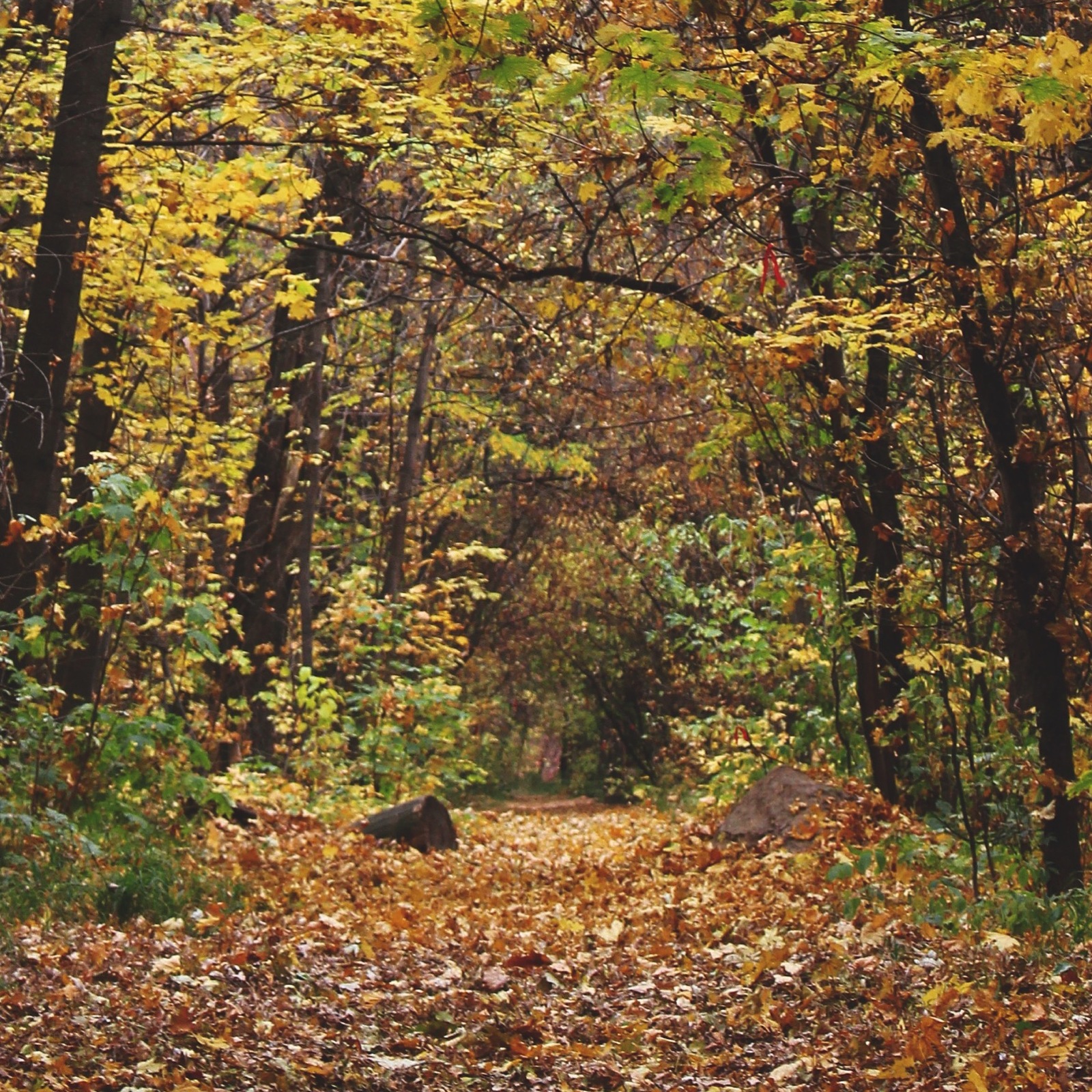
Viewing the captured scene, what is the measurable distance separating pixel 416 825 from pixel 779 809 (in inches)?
111

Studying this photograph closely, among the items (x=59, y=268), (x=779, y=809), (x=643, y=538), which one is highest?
(x=59, y=268)

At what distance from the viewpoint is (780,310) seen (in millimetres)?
12281

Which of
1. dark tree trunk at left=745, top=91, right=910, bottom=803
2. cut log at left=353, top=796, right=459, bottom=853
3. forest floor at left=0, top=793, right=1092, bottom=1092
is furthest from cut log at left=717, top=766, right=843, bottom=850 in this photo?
cut log at left=353, top=796, right=459, bottom=853

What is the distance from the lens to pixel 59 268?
8.73 meters

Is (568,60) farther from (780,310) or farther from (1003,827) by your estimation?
(780,310)

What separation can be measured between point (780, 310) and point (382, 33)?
4.48 meters

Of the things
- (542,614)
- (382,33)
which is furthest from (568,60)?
(542,614)

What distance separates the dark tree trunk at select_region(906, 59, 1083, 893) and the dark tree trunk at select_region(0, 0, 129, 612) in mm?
5175

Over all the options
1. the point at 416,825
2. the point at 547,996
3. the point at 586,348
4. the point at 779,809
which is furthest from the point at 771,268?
the point at 586,348

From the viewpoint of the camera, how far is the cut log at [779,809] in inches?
386

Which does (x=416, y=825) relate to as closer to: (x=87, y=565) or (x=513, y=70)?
(x=87, y=565)

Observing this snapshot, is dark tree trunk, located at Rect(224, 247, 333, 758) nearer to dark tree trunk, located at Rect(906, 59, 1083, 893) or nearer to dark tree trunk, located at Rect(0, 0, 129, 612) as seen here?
dark tree trunk, located at Rect(0, 0, 129, 612)

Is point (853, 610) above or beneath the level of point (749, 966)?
above

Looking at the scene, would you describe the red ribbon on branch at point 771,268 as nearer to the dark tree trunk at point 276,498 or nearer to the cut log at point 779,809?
the cut log at point 779,809
